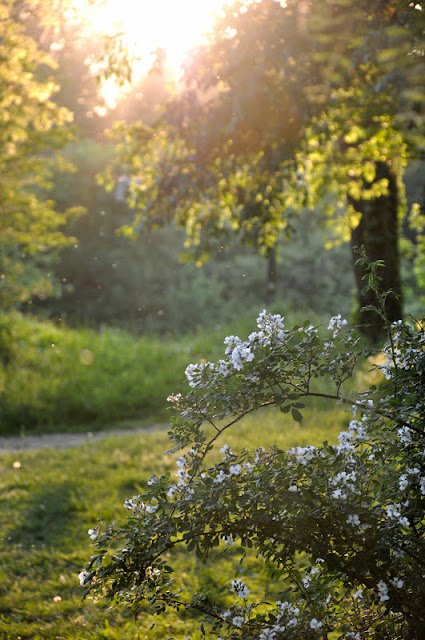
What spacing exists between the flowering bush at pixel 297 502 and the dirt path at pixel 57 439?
6.03 meters

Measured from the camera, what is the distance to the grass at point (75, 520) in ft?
12.8

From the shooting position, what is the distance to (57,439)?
9117mm

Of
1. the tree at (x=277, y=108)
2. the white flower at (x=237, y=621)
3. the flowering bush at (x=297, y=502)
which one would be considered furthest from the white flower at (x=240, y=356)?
the tree at (x=277, y=108)

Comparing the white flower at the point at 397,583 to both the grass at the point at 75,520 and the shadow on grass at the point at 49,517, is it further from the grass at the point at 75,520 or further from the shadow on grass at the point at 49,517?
the shadow on grass at the point at 49,517

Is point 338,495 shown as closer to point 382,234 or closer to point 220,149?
point 220,149

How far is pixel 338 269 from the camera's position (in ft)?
91.1

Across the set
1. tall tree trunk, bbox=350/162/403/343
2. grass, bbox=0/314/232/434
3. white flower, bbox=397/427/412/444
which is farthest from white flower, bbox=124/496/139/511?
grass, bbox=0/314/232/434

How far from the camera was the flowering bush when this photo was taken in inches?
97.8

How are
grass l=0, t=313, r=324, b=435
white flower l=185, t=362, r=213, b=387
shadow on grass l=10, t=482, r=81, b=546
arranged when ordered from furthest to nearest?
grass l=0, t=313, r=324, b=435 < shadow on grass l=10, t=482, r=81, b=546 < white flower l=185, t=362, r=213, b=387

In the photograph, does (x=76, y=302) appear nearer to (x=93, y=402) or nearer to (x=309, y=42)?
(x=93, y=402)

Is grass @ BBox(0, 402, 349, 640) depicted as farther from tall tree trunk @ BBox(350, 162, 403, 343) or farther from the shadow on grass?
tall tree trunk @ BBox(350, 162, 403, 343)

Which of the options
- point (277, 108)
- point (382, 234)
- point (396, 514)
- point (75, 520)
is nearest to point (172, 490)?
point (396, 514)

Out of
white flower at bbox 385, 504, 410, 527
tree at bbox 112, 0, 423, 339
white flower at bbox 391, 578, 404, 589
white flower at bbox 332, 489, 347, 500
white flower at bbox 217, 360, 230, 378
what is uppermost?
tree at bbox 112, 0, 423, 339

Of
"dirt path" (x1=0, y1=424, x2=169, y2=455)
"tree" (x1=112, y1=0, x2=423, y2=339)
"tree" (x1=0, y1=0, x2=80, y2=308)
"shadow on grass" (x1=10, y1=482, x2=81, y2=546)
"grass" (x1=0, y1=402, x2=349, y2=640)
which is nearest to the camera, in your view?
"grass" (x1=0, y1=402, x2=349, y2=640)
